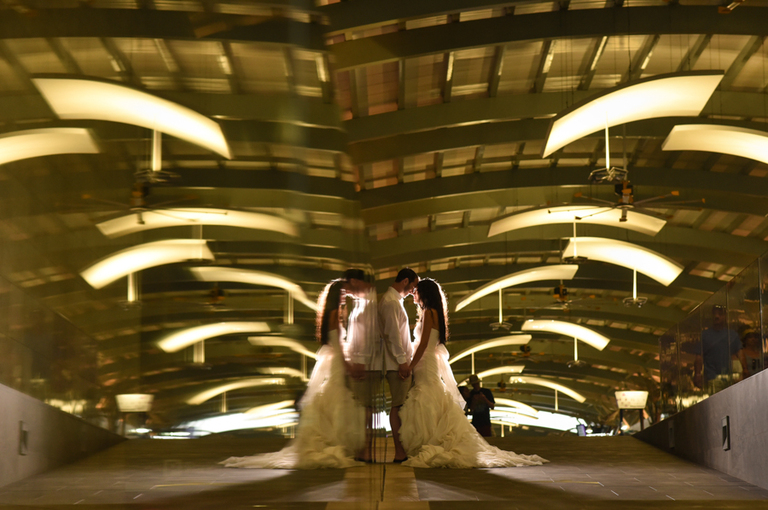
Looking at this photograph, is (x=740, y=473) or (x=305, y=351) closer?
(x=305, y=351)

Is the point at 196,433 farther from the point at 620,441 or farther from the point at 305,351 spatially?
the point at 620,441

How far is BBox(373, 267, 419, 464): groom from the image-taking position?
5.07 m

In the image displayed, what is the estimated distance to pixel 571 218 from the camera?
1454 cm

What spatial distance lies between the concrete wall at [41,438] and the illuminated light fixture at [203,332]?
0.05m

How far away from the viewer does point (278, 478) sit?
506 mm

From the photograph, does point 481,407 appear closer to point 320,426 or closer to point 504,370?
point 320,426

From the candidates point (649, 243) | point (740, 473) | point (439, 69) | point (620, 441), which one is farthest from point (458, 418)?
point (649, 243)

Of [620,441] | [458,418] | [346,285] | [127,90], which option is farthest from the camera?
[620,441]

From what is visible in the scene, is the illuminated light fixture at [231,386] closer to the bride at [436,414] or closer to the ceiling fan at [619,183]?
the bride at [436,414]

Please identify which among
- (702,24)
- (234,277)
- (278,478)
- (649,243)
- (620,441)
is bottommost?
(620,441)

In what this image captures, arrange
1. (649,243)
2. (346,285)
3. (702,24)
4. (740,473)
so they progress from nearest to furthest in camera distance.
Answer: (346,285)
(740,473)
(702,24)
(649,243)

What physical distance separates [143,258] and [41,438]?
11cm

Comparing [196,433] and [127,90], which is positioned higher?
[127,90]

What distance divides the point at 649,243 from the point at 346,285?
20.9 metres
